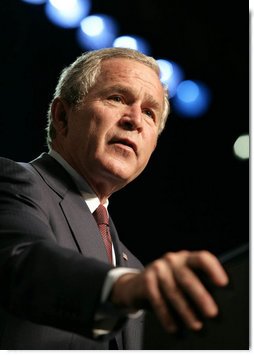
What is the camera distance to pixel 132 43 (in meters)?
3.01

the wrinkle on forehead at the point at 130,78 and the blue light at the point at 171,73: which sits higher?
the wrinkle on forehead at the point at 130,78

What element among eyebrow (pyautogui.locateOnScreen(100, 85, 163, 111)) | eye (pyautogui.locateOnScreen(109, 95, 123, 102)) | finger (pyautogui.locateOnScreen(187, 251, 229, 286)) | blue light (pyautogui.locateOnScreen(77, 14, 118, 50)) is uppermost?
blue light (pyautogui.locateOnScreen(77, 14, 118, 50))

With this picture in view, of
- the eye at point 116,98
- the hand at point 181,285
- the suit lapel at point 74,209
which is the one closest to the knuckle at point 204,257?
the hand at point 181,285

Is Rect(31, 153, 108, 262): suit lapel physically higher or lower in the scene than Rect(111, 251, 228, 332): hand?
lower

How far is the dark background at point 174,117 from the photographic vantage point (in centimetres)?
295

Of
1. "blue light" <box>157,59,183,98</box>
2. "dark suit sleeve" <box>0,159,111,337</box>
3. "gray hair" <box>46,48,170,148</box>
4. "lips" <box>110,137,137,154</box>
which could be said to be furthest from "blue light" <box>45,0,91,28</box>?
"dark suit sleeve" <box>0,159,111,337</box>

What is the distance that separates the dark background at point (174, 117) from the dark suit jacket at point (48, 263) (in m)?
1.39

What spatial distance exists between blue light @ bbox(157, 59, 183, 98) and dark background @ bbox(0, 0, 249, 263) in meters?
0.04

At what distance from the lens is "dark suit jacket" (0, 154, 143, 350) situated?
2.66 ft

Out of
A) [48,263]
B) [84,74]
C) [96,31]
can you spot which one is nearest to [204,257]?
[48,263]

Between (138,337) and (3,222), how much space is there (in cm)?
61

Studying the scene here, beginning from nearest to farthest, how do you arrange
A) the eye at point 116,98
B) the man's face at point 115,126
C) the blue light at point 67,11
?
1. the man's face at point 115,126
2. the eye at point 116,98
3. the blue light at point 67,11

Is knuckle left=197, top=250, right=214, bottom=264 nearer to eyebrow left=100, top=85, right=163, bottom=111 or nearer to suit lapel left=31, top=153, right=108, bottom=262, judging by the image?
suit lapel left=31, top=153, right=108, bottom=262

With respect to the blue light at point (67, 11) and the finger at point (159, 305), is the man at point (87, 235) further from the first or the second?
the blue light at point (67, 11)
